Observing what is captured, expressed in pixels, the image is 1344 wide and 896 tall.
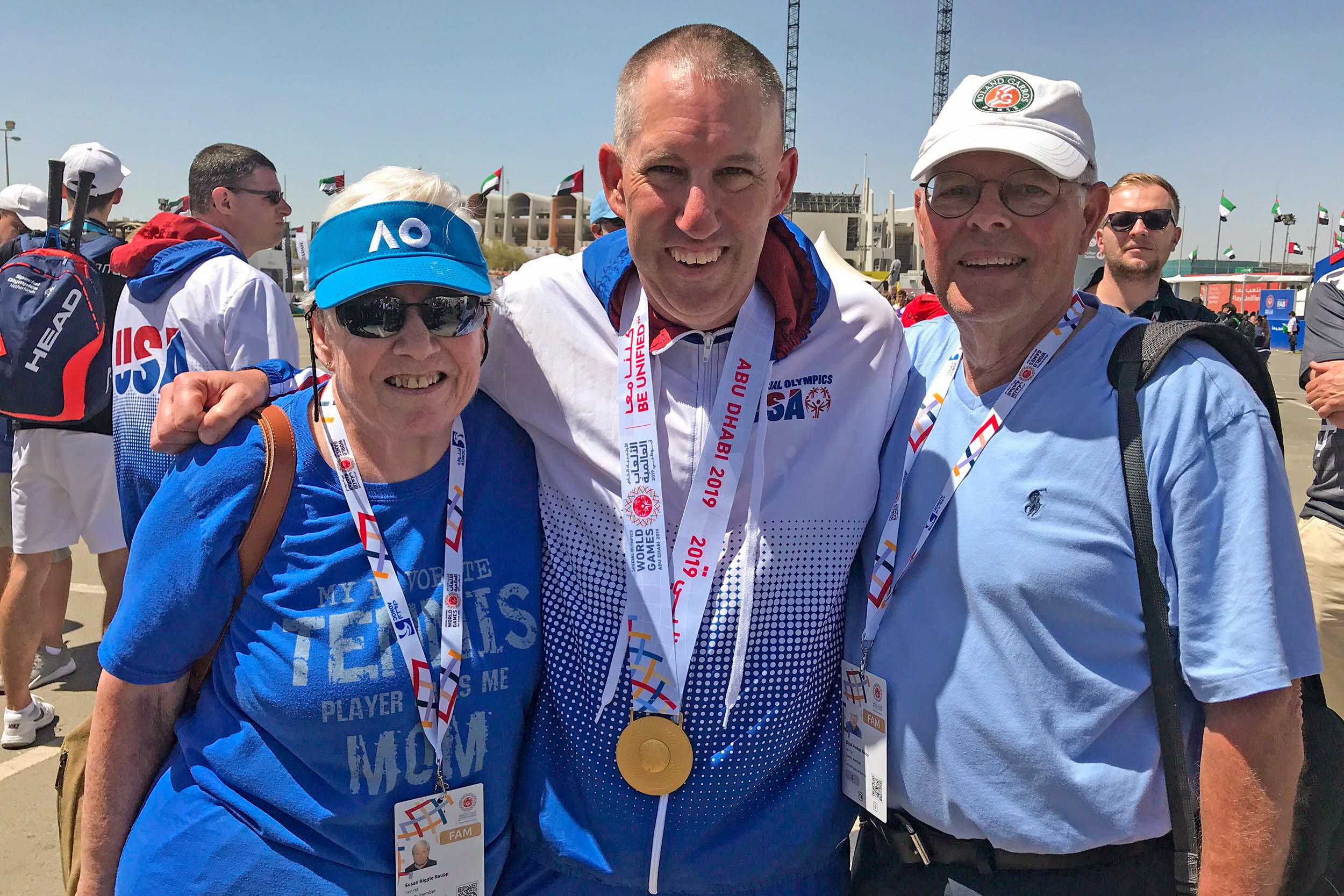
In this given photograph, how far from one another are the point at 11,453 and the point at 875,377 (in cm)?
524

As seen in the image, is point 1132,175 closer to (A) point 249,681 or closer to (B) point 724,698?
(B) point 724,698

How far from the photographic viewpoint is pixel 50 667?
17.1 ft

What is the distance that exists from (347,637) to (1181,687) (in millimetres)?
1713

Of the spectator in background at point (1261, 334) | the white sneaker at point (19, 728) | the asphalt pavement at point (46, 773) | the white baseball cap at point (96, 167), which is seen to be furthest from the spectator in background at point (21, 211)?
the spectator in background at point (1261, 334)

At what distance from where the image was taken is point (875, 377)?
2232mm

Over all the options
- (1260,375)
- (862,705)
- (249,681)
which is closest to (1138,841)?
(862,705)

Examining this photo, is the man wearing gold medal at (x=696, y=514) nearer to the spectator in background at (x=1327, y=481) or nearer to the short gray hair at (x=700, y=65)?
the short gray hair at (x=700, y=65)

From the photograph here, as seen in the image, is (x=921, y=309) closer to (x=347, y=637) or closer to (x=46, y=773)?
(x=347, y=637)

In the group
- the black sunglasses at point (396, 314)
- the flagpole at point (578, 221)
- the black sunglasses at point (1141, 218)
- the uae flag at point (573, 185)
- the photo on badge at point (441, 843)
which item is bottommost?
the photo on badge at point (441, 843)

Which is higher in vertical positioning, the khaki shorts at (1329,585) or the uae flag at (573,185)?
the uae flag at (573,185)

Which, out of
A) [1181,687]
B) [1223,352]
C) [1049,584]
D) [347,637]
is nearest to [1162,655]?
[1181,687]

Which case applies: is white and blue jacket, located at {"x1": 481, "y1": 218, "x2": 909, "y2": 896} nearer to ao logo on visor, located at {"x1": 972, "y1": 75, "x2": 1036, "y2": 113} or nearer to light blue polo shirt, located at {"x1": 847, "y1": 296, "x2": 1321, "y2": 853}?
light blue polo shirt, located at {"x1": 847, "y1": 296, "x2": 1321, "y2": 853}

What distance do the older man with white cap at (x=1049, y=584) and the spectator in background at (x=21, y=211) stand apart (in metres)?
6.81

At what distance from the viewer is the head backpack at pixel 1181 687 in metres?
1.78
